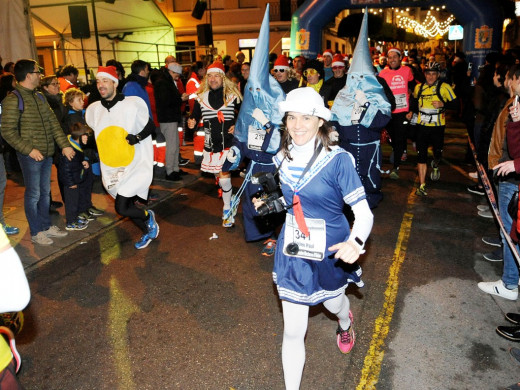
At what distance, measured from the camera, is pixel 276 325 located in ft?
13.1

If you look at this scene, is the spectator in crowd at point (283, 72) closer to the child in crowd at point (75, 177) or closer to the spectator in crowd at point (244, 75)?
the child in crowd at point (75, 177)

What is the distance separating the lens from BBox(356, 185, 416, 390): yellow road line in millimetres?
3273

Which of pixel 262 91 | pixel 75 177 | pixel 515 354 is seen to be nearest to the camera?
pixel 515 354

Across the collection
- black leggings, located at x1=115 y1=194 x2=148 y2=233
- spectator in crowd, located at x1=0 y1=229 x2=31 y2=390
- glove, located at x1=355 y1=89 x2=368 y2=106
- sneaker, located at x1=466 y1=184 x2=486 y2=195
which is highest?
glove, located at x1=355 y1=89 x2=368 y2=106

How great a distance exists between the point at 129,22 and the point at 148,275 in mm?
18029

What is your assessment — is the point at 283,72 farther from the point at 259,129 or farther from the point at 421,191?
the point at 421,191

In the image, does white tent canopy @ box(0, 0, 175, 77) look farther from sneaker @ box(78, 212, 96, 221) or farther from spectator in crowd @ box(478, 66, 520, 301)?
spectator in crowd @ box(478, 66, 520, 301)

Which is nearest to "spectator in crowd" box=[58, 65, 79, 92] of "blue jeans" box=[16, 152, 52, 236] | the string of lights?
"blue jeans" box=[16, 152, 52, 236]

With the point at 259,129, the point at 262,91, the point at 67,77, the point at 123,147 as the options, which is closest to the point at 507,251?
the point at 259,129

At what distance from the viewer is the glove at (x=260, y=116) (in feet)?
16.0

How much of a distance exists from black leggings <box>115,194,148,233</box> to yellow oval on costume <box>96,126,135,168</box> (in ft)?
1.42

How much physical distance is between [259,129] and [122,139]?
5.41ft

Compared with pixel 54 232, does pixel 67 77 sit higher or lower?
higher

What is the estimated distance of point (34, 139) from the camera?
18.0ft
